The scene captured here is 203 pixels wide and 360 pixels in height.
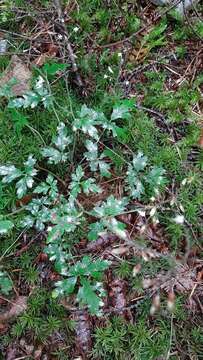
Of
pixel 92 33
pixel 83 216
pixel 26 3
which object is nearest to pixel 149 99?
pixel 92 33

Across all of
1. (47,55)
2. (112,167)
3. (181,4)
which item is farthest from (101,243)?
(181,4)

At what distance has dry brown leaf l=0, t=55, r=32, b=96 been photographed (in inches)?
137

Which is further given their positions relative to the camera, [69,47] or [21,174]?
[69,47]

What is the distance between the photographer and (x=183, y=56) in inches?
145

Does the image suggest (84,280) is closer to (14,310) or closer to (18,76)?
(14,310)

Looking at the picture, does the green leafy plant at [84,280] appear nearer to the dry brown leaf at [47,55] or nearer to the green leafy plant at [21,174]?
the green leafy plant at [21,174]

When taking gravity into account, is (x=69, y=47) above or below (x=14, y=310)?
above

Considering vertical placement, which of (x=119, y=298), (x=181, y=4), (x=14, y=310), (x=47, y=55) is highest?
(x=181, y=4)

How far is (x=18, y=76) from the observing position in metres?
3.54

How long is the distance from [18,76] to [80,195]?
1.08 meters

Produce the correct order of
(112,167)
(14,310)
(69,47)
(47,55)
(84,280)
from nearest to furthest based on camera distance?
(84,280), (14,310), (112,167), (69,47), (47,55)

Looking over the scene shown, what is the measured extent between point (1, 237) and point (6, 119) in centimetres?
88

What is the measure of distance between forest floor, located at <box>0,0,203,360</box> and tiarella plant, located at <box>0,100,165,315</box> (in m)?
0.03

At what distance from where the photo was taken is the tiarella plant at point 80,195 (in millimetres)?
2906
